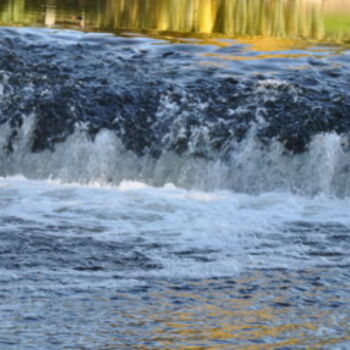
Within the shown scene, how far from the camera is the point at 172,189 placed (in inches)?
575

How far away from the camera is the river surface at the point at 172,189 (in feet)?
28.2

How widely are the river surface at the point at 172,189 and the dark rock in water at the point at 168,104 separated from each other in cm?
3

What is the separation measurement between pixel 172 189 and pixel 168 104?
231cm

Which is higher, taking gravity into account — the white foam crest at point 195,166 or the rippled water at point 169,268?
the white foam crest at point 195,166

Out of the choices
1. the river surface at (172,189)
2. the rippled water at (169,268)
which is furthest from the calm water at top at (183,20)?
the rippled water at (169,268)

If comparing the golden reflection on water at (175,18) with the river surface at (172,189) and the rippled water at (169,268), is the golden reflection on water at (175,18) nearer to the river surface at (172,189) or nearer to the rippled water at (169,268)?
the river surface at (172,189)

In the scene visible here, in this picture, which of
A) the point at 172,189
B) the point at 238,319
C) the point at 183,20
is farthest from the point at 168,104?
the point at 183,20

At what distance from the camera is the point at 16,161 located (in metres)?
15.7

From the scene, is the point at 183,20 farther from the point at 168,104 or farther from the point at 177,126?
the point at 177,126

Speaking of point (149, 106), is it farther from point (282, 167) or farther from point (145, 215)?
point (145, 215)

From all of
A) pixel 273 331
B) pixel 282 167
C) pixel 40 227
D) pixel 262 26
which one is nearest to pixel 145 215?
pixel 40 227

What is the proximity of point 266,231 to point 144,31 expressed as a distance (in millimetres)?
12943

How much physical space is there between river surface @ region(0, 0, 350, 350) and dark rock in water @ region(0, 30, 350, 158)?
3 cm

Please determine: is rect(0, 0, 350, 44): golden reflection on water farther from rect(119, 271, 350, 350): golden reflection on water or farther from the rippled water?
rect(119, 271, 350, 350): golden reflection on water
